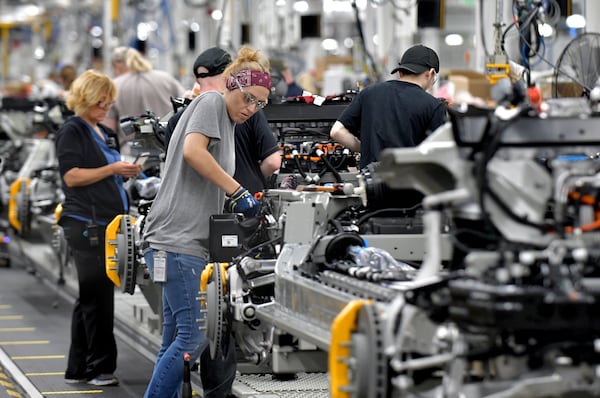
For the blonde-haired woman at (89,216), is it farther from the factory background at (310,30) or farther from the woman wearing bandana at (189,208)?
the factory background at (310,30)

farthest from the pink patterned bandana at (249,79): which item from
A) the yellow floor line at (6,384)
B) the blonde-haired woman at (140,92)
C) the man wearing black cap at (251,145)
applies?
the blonde-haired woman at (140,92)

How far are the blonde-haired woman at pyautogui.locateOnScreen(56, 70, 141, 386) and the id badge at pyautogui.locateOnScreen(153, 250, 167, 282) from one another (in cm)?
210

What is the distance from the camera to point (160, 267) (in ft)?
20.6

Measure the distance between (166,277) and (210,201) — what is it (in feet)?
1.32

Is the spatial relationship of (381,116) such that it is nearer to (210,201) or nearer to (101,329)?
(210,201)

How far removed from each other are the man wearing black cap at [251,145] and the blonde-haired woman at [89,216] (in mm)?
860

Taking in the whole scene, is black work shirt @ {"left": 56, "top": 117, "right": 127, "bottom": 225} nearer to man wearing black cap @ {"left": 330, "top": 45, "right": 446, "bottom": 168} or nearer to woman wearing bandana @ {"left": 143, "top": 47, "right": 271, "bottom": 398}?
man wearing black cap @ {"left": 330, "top": 45, "right": 446, "bottom": 168}

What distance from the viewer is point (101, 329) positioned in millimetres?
8273

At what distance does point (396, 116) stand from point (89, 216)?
7.60 feet

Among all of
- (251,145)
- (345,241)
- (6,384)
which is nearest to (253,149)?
(251,145)

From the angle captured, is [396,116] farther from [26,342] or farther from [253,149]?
[26,342]

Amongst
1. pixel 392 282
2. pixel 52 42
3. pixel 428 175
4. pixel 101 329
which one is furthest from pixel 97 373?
pixel 52 42

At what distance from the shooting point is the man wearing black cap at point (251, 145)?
7.43 metres

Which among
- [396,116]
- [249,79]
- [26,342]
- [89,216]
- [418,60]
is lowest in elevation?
[26,342]
